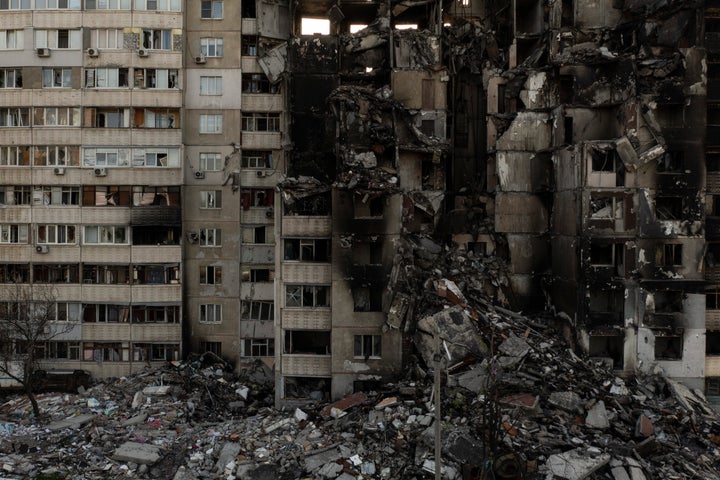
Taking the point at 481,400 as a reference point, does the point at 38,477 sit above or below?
below

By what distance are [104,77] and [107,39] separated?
1.92 meters

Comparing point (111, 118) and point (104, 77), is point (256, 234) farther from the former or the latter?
point (104, 77)

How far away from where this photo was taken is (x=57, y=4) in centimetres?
2758

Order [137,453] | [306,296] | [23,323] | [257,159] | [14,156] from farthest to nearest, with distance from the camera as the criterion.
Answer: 1. [257,159]
2. [14,156]
3. [23,323]
4. [306,296]
5. [137,453]

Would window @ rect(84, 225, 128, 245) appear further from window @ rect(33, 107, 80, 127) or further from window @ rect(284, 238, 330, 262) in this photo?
window @ rect(284, 238, 330, 262)

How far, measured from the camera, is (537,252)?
2586cm

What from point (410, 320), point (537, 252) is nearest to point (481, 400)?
point (410, 320)

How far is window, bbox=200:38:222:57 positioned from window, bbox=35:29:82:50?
612cm

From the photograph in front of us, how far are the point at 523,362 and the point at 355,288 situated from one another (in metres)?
7.21

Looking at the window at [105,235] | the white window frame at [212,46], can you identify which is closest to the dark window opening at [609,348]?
the white window frame at [212,46]

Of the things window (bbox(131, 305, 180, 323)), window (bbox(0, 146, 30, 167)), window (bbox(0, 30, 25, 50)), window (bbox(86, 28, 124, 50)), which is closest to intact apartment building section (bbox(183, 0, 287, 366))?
window (bbox(131, 305, 180, 323))

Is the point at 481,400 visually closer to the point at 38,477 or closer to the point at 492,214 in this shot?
the point at 492,214

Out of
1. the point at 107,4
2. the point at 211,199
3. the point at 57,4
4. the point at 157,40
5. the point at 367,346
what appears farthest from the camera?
the point at 211,199

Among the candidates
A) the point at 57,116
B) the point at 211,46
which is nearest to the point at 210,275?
the point at 57,116
